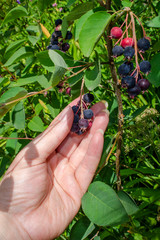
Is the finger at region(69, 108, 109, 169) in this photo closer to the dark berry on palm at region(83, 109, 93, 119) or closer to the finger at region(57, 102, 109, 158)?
the finger at region(57, 102, 109, 158)

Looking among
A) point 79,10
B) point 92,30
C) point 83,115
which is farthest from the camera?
point 83,115

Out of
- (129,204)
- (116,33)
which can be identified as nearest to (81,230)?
(129,204)

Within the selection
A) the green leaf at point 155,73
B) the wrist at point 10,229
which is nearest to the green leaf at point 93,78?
the green leaf at point 155,73

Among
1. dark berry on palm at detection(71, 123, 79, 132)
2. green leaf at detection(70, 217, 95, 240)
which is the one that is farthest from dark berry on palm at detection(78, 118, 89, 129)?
green leaf at detection(70, 217, 95, 240)

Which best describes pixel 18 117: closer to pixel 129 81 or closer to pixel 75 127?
pixel 75 127

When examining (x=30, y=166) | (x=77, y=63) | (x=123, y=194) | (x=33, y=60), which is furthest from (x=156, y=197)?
(x=33, y=60)

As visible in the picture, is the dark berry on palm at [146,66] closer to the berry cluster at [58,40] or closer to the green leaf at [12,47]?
the berry cluster at [58,40]
